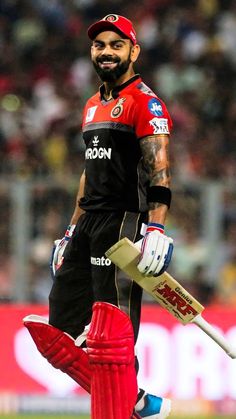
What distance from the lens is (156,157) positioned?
6535mm

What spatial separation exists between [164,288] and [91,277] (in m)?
0.47

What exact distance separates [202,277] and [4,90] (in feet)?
13.0


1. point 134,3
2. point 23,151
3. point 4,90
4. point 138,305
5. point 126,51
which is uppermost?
point 134,3

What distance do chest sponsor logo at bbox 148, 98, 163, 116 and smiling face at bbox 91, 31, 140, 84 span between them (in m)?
0.26

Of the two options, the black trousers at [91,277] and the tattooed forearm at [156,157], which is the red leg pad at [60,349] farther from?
the tattooed forearm at [156,157]

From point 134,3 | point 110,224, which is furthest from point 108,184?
point 134,3

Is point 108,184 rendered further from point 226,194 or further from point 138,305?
point 226,194

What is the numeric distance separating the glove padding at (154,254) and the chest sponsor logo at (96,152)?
1.84ft

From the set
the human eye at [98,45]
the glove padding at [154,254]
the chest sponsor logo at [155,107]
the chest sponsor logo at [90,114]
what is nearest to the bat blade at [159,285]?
the glove padding at [154,254]

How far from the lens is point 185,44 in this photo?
1515 centimetres

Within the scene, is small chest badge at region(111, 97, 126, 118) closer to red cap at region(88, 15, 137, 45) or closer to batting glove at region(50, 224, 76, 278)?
red cap at region(88, 15, 137, 45)

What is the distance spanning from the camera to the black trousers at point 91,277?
6664 millimetres

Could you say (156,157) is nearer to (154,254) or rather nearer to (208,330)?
(154,254)

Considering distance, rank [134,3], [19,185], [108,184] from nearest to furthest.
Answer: [108,184] → [19,185] → [134,3]
